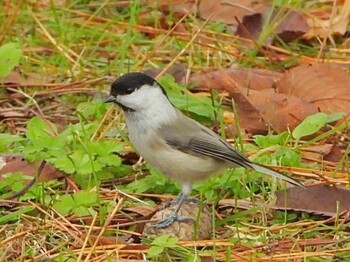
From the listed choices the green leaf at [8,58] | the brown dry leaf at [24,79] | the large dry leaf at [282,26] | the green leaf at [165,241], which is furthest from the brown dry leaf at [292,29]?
the green leaf at [165,241]

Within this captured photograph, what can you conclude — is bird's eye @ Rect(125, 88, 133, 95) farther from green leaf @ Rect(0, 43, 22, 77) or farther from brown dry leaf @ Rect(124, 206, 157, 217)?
green leaf @ Rect(0, 43, 22, 77)

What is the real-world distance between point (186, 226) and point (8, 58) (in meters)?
1.12

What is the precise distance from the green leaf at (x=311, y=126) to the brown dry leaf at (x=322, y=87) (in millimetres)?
263

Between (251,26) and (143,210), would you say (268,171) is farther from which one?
(251,26)

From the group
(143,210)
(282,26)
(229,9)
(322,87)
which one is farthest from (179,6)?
(143,210)

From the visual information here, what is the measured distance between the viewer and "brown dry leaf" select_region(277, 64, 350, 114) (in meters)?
3.48

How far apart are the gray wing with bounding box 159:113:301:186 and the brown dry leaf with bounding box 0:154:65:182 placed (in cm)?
37

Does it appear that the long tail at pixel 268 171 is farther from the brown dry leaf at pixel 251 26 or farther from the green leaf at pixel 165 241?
the brown dry leaf at pixel 251 26

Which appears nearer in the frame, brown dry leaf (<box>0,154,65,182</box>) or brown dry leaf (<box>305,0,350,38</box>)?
brown dry leaf (<box>0,154,65,182</box>)

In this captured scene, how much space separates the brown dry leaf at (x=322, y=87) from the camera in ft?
11.4

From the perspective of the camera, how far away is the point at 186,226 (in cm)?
270

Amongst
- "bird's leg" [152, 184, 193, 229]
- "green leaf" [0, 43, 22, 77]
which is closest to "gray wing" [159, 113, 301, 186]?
"bird's leg" [152, 184, 193, 229]

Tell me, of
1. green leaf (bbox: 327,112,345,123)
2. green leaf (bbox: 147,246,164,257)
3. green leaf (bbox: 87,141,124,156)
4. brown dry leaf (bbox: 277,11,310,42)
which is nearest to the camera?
green leaf (bbox: 147,246,164,257)

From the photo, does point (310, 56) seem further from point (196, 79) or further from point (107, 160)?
point (107, 160)
